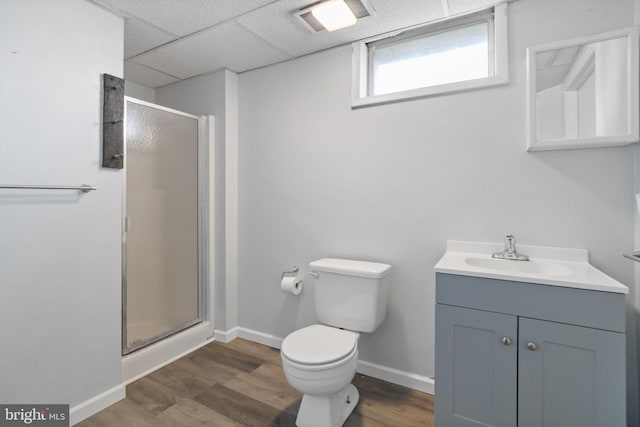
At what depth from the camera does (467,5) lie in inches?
65.9

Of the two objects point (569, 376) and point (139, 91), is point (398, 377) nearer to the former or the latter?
point (569, 376)

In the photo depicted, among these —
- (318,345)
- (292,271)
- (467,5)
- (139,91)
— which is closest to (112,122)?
(139,91)

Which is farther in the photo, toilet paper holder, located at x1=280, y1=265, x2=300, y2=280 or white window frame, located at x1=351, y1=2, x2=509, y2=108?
toilet paper holder, located at x1=280, y1=265, x2=300, y2=280

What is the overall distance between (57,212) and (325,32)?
179cm

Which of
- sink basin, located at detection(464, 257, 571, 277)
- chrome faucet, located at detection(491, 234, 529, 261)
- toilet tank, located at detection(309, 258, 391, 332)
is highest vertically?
chrome faucet, located at detection(491, 234, 529, 261)

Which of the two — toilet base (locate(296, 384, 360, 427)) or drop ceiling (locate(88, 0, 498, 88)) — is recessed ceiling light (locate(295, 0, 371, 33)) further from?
toilet base (locate(296, 384, 360, 427))

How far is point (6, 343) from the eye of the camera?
4.57 feet

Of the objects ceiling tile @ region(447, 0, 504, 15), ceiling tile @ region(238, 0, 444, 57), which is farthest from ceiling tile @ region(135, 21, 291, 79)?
ceiling tile @ region(447, 0, 504, 15)

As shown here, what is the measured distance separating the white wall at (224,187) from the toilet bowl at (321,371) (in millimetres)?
1082

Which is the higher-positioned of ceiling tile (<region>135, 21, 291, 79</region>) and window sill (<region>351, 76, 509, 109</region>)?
ceiling tile (<region>135, 21, 291, 79</region>)

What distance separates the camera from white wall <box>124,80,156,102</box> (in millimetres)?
2740

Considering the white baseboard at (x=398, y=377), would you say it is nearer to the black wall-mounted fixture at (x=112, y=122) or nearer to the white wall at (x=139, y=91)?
the black wall-mounted fixture at (x=112, y=122)

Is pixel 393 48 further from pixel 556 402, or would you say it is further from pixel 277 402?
pixel 277 402

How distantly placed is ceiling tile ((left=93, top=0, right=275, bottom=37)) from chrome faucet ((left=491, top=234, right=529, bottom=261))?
1759 mm
